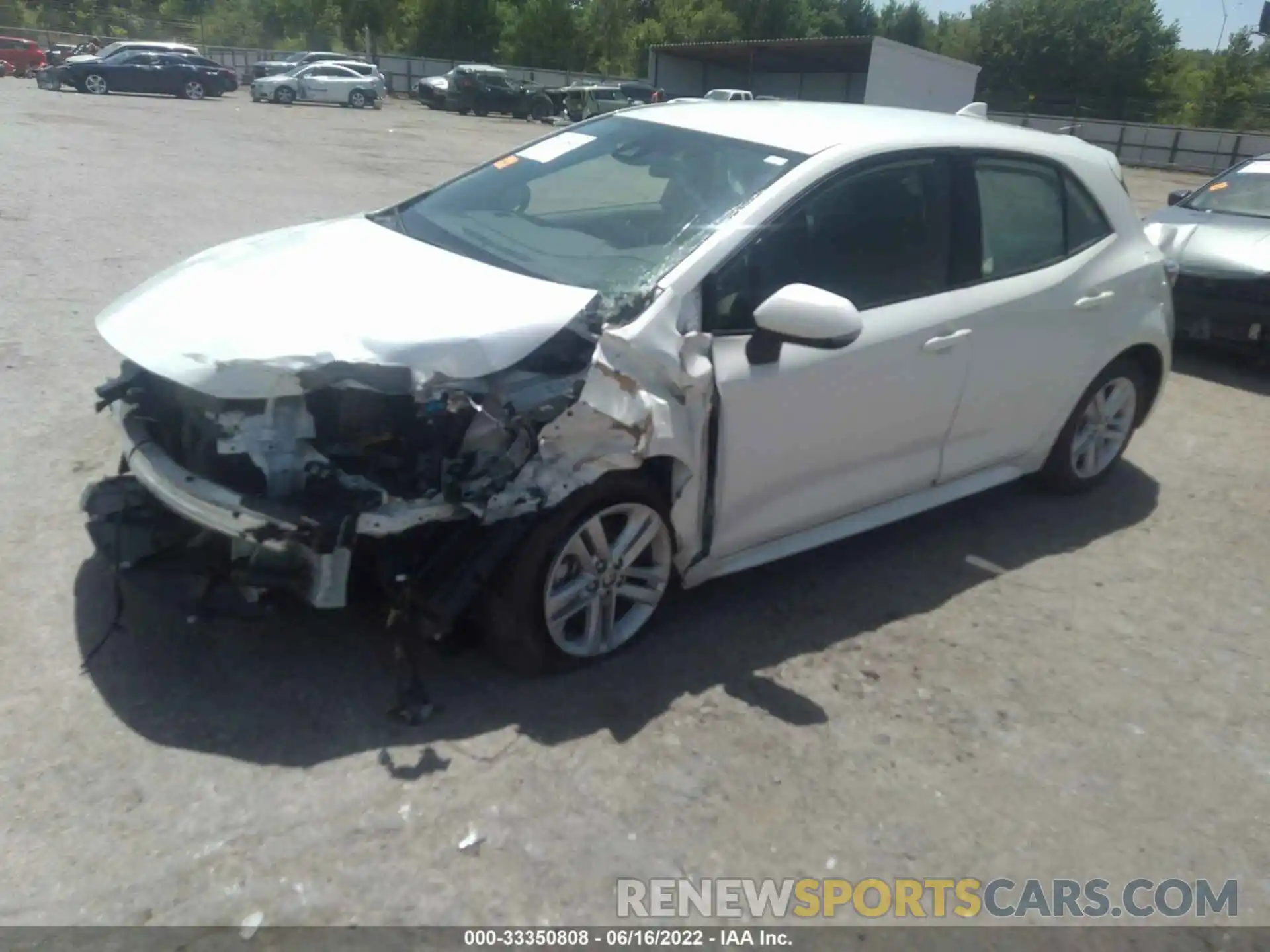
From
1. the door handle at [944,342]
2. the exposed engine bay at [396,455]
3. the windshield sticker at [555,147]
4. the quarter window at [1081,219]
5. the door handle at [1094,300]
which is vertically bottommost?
the exposed engine bay at [396,455]

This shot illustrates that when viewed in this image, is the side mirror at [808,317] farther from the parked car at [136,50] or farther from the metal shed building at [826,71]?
the parked car at [136,50]

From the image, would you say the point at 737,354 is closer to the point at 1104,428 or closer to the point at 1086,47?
the point at 1104,428

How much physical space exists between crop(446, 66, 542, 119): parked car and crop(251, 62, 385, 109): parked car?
262 cm

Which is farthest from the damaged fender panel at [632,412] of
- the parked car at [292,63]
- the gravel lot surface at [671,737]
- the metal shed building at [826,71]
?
the parked car at [292,63]

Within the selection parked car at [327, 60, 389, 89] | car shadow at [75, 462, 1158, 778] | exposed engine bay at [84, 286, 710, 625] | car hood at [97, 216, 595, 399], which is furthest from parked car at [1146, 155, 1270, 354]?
parked car at [327, 60, 389, 89]

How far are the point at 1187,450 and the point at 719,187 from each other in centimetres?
399

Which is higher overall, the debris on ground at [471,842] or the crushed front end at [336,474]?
the crushed front end at [336,474]

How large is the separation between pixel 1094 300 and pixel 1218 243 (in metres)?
4.13

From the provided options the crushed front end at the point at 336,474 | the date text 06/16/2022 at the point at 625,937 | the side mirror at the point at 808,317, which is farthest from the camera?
the side mirror at the point at 808,317

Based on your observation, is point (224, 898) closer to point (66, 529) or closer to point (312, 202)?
point (66, 529)

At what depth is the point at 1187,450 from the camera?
6.45 m

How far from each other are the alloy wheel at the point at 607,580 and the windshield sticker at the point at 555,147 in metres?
1.84

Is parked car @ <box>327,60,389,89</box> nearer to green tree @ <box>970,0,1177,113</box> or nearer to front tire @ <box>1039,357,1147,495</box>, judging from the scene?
front tire @ <box>1039,357,1147,495</box>

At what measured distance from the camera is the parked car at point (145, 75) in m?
30.7
